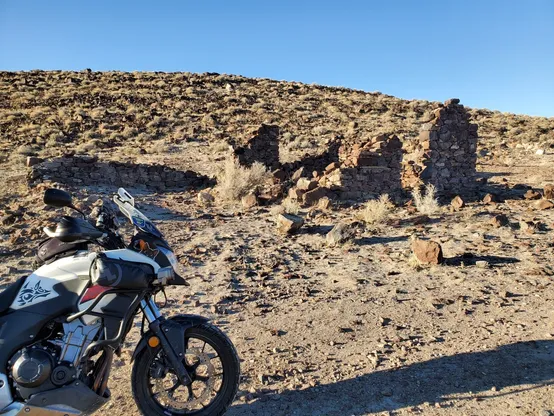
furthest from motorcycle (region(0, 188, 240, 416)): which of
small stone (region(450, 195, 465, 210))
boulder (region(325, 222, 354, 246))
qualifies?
small stone (region(450, 195, 465, 210))

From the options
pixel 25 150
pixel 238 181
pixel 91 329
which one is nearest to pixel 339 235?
pixel 238 181

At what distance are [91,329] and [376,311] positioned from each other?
352cm

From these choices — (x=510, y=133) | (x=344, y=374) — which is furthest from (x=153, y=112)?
(x=344, y=374)

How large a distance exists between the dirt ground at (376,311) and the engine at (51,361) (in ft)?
2.78

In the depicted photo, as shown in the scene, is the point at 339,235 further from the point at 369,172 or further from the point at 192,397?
the point at 192,397

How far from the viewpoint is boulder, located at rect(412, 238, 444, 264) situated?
6.90 m

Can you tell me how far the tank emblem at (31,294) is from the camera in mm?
2865

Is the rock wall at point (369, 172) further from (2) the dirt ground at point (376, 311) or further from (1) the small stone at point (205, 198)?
(1) the small stone at point (205, 198)

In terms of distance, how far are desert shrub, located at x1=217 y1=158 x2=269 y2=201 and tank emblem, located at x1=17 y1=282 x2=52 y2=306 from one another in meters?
9.22

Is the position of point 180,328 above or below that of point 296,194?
below

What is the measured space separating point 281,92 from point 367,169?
86.3ft

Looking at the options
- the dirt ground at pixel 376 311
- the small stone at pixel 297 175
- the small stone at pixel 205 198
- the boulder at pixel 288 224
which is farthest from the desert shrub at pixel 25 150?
the boulder at pixel 288 224

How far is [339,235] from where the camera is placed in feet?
26.9

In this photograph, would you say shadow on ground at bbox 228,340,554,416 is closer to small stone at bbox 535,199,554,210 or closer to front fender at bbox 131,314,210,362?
front fender at bbox 131,314,210,362
